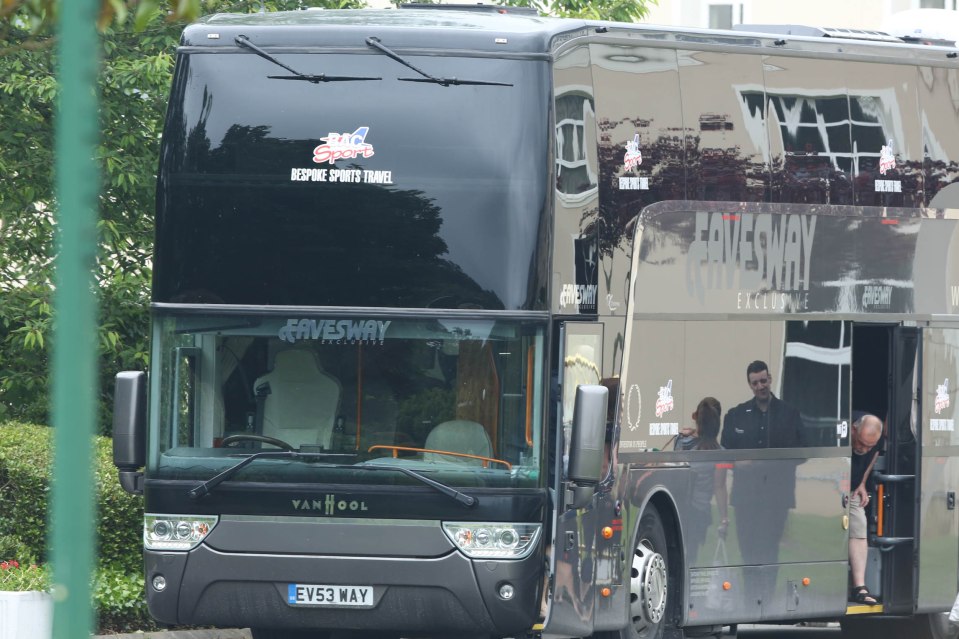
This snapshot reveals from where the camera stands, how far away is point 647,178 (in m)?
12.1

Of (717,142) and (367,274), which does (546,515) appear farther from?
(717,142)

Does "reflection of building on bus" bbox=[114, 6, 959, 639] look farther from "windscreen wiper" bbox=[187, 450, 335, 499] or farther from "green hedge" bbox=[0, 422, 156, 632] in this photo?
"green hedge" bbox=[0, 422, 156, 632]

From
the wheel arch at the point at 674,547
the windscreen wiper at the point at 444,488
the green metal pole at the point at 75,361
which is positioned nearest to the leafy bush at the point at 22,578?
the windscreen wiper at the point at 444,488

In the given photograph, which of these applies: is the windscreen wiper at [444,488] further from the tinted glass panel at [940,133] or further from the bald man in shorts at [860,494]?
the tinted glass panel at [940,133]

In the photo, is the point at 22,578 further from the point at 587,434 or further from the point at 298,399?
the point at 587,434

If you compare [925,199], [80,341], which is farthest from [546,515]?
[80,341]

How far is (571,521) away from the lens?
1138 centimetres

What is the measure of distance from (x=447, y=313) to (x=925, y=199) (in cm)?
479

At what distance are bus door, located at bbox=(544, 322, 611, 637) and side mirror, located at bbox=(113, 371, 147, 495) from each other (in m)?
2.37

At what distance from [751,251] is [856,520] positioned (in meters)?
2.36

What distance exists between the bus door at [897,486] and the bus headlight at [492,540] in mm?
4091

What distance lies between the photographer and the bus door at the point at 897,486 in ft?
45.9

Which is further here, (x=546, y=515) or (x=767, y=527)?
(x=767, y=527)

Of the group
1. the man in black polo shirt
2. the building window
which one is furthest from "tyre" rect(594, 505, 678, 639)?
the building window
